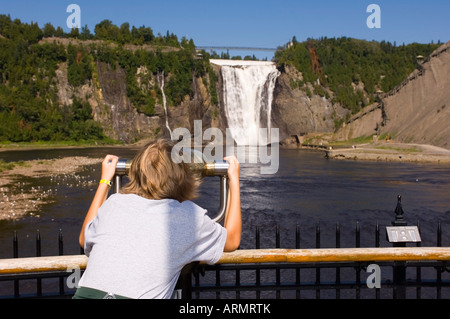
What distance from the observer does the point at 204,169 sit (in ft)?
9.75

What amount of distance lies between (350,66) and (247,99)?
91.1 feet

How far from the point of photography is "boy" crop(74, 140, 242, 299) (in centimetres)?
256

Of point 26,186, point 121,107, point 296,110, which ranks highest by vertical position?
point 121,107

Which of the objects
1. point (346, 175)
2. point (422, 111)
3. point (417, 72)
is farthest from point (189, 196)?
point (417, 72)

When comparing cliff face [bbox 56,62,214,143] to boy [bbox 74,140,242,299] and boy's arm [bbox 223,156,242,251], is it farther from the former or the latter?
boy [bbox 74,140,242,299]

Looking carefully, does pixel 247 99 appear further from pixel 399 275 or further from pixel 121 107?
pixel 399 275

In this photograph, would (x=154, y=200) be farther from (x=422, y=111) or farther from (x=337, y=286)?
(x=422, y=111)

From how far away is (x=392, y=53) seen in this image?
11012 centimetres

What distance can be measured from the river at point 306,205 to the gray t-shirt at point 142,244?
7635mm

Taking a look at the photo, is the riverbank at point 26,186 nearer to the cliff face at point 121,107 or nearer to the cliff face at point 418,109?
the cliff face at point 418,109

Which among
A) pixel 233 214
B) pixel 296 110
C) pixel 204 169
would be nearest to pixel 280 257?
pixel 233 214

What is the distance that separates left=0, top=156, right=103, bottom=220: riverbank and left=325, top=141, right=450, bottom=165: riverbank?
24.5m

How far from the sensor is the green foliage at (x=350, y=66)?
8788 centimetres

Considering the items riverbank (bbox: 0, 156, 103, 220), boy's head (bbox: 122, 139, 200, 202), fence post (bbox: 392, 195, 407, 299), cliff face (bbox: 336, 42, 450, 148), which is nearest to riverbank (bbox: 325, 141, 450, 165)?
cliff face (bbox: 336, 42, 450, 148)
